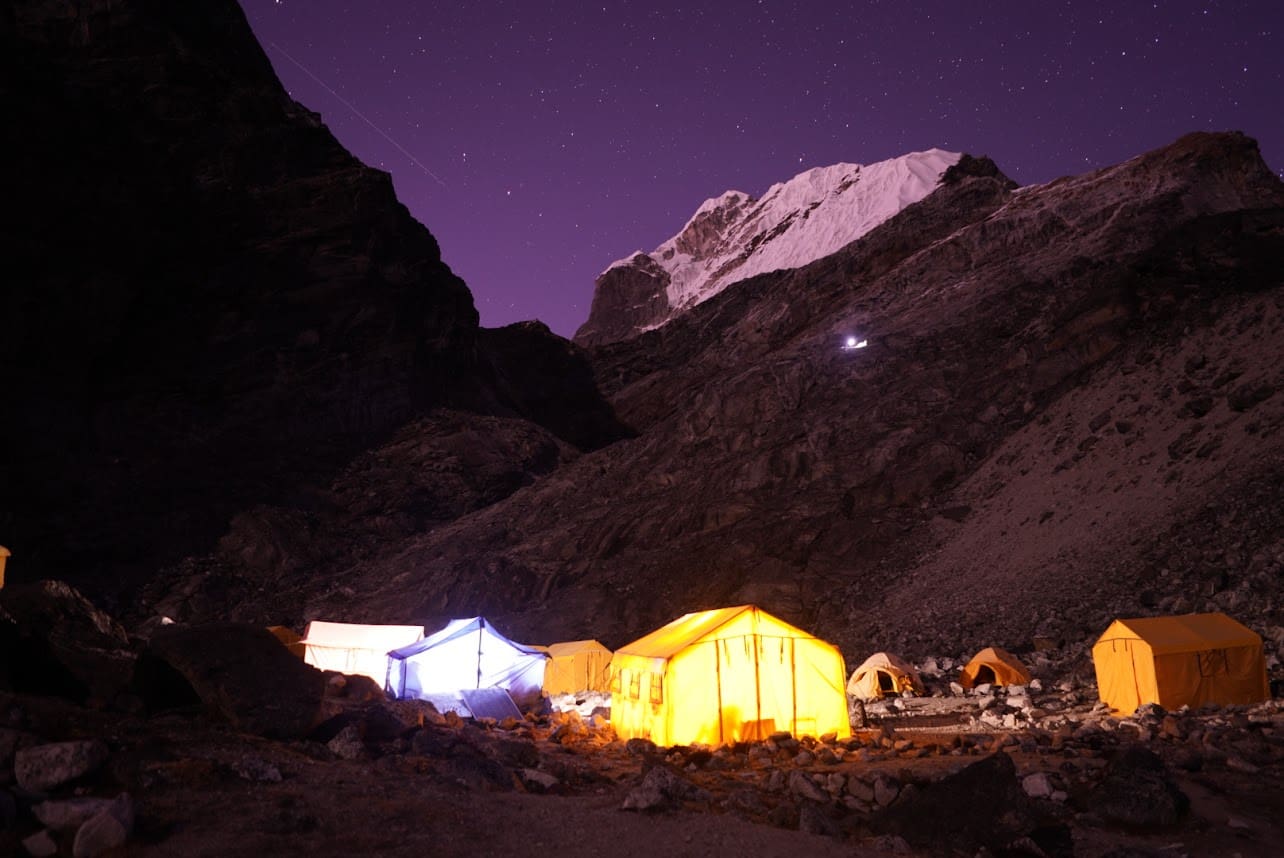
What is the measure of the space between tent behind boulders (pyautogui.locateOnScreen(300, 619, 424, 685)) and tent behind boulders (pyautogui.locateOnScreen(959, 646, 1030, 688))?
17.0 meters

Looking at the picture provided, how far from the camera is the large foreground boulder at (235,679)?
10977mm

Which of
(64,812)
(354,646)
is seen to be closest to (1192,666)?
(64,812)

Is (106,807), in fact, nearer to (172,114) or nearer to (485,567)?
(485,567)

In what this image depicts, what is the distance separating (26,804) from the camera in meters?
6.78

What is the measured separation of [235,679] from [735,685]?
26.8 ft

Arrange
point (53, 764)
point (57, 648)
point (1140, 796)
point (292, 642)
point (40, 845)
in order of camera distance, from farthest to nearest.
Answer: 1. point (292, 642)
2. point (57, 648)
3. point (1140, 796)
4. point (53, 764)
5. point (40, 845)

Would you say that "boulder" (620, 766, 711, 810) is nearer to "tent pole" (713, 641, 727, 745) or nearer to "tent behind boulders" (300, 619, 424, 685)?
"tent pole" (713, 641, 727, 745)

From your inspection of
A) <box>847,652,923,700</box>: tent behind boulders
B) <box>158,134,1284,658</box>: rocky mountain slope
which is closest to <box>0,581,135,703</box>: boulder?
<box>847,652,923,700</box>: tent behind boulders

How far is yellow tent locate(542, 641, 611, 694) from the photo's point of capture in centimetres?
2866

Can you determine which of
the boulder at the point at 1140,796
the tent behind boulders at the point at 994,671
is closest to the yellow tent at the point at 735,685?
the boulder at the point at 1140,796

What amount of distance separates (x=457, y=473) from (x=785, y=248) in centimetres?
7505

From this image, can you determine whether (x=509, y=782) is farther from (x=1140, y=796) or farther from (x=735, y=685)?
(x=1140, y=796)

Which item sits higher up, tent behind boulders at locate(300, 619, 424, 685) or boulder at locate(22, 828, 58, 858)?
tent behind boulders at locate(300, 619, 424, 685)

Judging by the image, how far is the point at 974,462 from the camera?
3969cm
